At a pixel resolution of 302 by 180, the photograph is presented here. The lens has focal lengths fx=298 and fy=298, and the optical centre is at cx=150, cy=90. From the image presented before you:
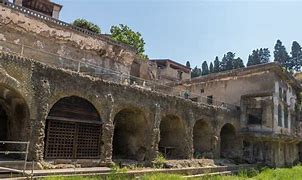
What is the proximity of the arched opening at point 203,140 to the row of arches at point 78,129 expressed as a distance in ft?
10.1

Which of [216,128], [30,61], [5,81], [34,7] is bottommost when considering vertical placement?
[216,128]

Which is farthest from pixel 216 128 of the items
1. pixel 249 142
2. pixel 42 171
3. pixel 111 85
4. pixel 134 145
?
pixel 42 171

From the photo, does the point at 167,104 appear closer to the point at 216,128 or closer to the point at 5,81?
the point at 216,128

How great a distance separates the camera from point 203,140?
2378cm

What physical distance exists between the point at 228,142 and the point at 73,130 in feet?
53.3

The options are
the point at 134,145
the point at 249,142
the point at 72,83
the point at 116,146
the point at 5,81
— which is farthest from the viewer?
the point at 249,142

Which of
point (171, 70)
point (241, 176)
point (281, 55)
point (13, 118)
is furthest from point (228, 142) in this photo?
point (281, 55)

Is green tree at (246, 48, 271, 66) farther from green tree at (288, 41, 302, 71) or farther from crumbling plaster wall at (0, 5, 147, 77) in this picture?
crumbling plaster wall at (0, 5, 147, 77)

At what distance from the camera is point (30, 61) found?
12922mm

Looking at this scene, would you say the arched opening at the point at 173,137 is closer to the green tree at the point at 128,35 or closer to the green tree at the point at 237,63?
the green tree at the point at 128,35

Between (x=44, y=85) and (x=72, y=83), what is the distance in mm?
1462

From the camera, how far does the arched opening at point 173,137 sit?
20.8 meters

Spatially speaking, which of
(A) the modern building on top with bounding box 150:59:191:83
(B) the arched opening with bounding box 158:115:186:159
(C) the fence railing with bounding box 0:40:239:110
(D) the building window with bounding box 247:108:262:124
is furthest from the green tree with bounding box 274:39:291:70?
(B) the arched opening with bounding box 158:115:186:159

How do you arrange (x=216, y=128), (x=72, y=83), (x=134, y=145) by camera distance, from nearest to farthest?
(x=72, y=83), (x=134, y=145), (x=216, y=128)
